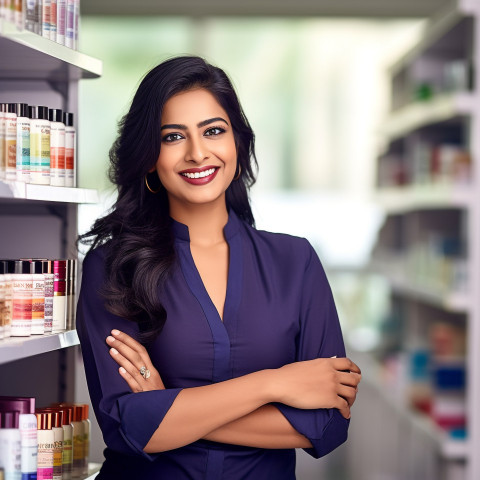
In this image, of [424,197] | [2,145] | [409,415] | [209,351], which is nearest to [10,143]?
[2,145]

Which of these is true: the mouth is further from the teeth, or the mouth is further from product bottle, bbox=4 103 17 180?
product bottle, bbox=4 103 17 180

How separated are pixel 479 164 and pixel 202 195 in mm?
1898

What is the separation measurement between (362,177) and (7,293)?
5669mm

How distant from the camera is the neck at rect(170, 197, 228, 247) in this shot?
6.68ft

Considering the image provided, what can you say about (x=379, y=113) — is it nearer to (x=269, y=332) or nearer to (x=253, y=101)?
(x=253, y=101)

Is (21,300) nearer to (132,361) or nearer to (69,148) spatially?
(132,361)

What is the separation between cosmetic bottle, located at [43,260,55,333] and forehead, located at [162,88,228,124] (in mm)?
425

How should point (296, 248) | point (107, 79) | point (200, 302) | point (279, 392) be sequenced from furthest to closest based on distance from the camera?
point (107, 79)
point (296, 248)
point (200, 302)
point (279, 392)

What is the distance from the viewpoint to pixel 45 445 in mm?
1883

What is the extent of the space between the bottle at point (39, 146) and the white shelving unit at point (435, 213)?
208 centimetres

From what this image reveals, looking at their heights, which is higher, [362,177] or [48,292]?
[362,177]

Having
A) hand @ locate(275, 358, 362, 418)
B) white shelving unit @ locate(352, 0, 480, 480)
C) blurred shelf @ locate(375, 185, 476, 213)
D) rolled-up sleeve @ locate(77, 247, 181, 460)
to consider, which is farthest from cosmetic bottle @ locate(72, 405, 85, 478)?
blurred shelf @ locate(375, 185, 476, 213)

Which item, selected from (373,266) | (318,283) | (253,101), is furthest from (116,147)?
(253,101)

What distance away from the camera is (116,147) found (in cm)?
209
